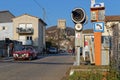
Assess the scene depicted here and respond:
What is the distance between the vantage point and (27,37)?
99.0 m

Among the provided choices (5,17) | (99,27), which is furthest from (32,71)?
(5,17)

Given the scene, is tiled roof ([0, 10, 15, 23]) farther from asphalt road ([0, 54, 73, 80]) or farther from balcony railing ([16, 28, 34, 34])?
asphalt road ([0, 54, 73, 80])

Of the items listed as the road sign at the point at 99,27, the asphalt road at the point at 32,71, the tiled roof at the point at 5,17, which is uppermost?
the tiled roof at the point at 5,17

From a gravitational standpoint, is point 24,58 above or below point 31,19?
below

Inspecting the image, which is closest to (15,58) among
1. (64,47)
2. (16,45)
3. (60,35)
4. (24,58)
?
(24,58)

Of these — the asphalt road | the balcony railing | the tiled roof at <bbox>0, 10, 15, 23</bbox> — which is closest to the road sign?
the asphalt road

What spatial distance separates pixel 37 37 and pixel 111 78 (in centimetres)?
8574

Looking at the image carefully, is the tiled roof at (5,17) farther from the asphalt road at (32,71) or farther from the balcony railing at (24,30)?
the asphalt road at (32,71)

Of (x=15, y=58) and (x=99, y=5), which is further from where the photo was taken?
(x=15, y=58)

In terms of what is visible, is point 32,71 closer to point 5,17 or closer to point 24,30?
point 24,30

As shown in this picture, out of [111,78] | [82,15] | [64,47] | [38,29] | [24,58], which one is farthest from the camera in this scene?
[64,47]

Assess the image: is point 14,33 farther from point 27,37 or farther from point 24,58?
point 24,58

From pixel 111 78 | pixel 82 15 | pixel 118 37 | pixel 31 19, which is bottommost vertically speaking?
pixel 111 78

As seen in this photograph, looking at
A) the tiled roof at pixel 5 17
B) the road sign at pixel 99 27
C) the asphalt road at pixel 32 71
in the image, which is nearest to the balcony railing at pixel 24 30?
the tiled roof at pixel 5 17
